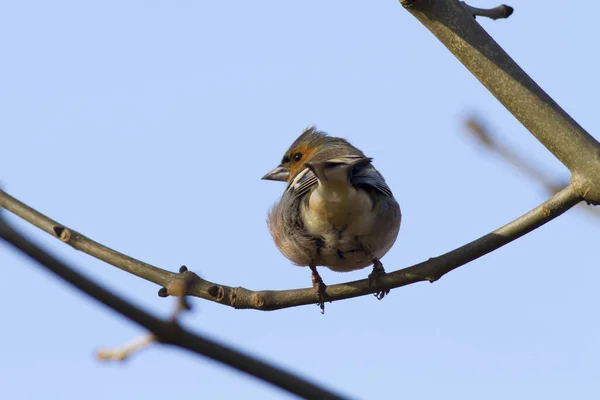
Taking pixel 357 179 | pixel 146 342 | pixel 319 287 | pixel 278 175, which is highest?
pixel 278 175

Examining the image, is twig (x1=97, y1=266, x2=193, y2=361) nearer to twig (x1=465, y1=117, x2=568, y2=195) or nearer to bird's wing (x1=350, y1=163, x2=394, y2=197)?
twig (x1=465, y1=117, x2=568, y2=195)

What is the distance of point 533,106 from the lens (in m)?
2.92

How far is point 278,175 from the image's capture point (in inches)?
272

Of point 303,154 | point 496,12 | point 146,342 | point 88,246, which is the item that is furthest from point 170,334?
point 303,154

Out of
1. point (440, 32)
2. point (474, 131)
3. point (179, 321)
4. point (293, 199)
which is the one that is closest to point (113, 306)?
point (179, 321)

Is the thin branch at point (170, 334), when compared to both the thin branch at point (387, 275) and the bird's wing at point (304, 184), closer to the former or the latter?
the thin branch at point (387, 275)

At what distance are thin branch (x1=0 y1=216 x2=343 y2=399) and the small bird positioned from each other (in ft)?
11.4

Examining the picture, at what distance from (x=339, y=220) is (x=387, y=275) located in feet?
3.79

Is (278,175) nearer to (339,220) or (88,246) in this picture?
(339,220)

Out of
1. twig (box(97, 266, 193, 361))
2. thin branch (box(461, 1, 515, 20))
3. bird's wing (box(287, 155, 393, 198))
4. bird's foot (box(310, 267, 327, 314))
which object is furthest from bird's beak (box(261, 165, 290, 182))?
twig (box(97, 266, 193, 361))

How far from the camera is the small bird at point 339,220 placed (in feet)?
16.0

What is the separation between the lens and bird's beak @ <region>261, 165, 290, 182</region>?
6863mm

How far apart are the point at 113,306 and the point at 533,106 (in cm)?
214

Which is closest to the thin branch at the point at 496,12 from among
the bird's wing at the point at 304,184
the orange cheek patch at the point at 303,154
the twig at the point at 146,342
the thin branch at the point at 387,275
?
the thin branch at the point at 387,275
